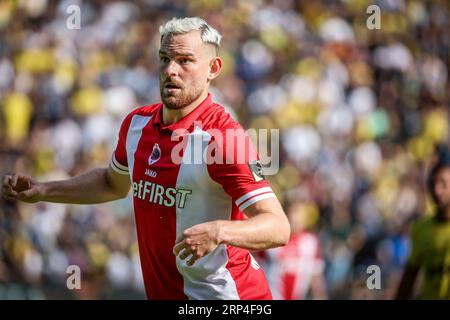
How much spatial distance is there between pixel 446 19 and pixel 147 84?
4.96 meters

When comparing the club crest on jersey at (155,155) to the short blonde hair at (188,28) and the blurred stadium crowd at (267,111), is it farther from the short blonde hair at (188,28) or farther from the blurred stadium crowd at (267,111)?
the blurred stadium crowd at (267,111)

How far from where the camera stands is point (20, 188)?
17.4ft

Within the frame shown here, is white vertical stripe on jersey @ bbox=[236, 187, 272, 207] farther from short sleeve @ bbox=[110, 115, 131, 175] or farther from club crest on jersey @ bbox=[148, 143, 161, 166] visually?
short sleeve @ bbox=[110, 115, 131, 175]

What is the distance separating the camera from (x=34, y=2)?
44.3 feet

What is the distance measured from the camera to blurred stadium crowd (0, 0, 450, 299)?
421 inches

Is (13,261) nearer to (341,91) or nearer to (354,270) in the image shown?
(354,270)

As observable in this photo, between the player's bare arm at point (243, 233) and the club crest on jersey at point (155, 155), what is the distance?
25.6 inches

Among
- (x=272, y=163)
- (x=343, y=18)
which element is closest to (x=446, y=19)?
(x=343, y=18)

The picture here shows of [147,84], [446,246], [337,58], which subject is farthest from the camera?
[337,58]

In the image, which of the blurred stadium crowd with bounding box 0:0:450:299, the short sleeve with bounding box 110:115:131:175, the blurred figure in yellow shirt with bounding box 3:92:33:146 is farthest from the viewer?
the blurred figure in yellow shirt with bounding box 3:92:33:146

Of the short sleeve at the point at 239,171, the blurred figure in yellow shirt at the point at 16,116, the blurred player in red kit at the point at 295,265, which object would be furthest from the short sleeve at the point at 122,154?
the blurred figure in yellow shirt at the point at 16,116

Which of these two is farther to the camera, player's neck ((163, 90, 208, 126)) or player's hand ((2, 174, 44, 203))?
player's hand ((2, 174, 44, 203))

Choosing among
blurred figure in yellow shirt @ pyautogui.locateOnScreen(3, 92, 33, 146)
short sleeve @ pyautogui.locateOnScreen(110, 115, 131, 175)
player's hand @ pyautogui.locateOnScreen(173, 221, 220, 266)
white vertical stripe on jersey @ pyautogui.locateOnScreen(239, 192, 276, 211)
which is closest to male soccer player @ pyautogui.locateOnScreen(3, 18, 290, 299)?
white vertical stripe on jersey @ pyautogui.locateOnScreen(239, 192, 276, 211)

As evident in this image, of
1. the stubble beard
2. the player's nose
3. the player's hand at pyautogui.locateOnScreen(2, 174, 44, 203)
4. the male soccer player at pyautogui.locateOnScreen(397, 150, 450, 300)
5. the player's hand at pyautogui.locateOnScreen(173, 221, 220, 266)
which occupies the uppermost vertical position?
the player's nose
